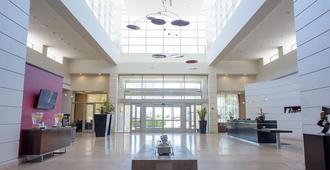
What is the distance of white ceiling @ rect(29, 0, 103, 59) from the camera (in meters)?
10.5

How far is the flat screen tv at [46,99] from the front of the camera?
746 cm

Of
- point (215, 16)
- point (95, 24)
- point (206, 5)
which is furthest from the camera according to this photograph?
point (206, 5)

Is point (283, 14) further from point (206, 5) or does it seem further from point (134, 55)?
point (134, 55)

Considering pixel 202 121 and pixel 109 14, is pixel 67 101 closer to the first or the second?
pixel 109 14

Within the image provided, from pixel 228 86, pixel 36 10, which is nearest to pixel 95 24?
pixel 36 10

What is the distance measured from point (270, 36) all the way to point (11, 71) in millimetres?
12381

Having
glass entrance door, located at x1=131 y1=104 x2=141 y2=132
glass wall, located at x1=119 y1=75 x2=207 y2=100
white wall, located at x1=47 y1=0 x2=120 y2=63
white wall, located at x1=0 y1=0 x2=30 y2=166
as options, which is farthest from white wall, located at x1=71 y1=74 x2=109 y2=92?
white wall, located at x1=0 y1=0 x2=30 y2=166

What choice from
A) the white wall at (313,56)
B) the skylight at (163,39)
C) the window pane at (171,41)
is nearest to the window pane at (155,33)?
the skylight at (163,39)

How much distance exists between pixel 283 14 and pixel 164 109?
10998mm

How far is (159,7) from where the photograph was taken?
18.3 metres

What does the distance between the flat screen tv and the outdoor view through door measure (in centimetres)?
1054

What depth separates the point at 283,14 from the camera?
11.0 meters

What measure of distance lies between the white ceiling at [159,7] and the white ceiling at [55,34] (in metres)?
4.41

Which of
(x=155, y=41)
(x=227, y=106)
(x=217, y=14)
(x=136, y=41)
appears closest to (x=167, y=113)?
(x=227, y=106)
